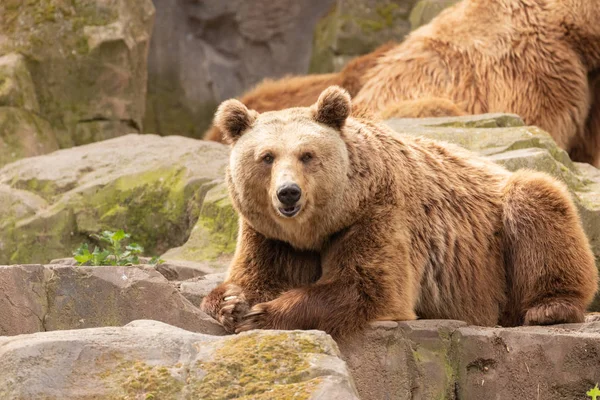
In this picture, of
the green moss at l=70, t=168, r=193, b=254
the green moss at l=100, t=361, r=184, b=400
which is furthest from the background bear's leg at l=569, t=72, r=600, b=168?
the green moss at l=100, t=361, r=184, b=400

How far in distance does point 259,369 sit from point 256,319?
1.25 m

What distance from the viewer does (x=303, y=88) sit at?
37.8ft

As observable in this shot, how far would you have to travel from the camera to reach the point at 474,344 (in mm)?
5438

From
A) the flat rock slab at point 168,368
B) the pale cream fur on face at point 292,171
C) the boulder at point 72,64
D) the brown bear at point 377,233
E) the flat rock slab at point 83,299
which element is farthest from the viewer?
the boulder at point 72,64

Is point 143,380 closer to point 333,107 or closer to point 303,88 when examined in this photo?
point 333,107

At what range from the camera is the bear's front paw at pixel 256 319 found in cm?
542

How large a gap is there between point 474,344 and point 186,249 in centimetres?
290

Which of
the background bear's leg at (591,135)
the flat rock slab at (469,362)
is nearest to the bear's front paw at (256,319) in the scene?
the flat rock slab at (469,362)

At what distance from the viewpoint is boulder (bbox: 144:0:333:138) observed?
54.6ft

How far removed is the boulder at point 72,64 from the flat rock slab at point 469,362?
21.9ft

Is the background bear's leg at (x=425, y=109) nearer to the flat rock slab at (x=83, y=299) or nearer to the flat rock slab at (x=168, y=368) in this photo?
the flat rock slab at (x=83, y=299)

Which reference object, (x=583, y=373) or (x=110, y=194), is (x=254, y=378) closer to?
(x=583, y=373)

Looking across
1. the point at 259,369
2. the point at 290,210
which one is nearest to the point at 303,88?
the point at 290,210

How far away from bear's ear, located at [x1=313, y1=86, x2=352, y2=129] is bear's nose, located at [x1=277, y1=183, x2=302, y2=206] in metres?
0.61
